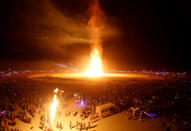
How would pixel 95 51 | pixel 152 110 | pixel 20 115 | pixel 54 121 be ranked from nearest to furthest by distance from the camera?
1. pixel 54 121
2. pixel 20 115
3. pixel 152 110
4. pixel 95 51

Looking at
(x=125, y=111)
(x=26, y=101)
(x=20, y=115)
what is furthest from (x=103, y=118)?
(x=26, y=101)

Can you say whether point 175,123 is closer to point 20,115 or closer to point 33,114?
point 33,114

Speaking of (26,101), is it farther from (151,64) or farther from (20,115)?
(151,64)

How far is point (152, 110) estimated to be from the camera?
43.7 feet

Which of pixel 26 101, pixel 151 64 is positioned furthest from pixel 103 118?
pixel 151 64

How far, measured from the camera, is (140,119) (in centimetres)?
1186

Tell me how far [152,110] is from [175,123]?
2.52 m

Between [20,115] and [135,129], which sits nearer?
[135,129]

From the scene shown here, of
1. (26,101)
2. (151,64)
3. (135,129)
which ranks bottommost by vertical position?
(135,129)

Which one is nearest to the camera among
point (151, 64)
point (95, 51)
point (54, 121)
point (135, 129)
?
point (135, 129)

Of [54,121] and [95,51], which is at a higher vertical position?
[95,51]

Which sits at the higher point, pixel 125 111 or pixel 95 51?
pixel 95 51

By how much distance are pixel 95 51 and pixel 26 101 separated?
62.5 m

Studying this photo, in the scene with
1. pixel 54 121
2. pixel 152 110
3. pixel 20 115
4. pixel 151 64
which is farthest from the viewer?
pixel 151 64
